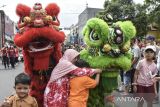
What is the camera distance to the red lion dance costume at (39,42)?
19.3ft

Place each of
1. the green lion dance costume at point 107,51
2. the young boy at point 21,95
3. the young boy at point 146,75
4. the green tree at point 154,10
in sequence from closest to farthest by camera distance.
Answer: the young boy at point 21,95 → the green lion dance costume at point 107,51 → the young boy at point 146,75 → the green tree at point 154,10

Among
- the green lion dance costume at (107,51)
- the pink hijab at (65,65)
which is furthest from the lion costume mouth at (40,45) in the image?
the green lion dance costume at (107,51)

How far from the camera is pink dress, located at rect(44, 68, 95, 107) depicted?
5.57 metres

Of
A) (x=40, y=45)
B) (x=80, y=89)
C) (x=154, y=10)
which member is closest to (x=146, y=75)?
(x=80, y=89)

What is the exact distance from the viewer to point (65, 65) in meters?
5.62

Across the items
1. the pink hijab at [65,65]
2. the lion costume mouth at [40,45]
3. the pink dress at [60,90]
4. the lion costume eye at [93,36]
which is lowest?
the pink dress at [60,90]

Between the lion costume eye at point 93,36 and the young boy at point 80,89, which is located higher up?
the lion costume eye at point 93,36

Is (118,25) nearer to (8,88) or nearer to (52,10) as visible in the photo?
(52,10)

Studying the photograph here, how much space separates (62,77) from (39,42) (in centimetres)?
63

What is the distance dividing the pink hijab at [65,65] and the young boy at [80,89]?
0.45ft

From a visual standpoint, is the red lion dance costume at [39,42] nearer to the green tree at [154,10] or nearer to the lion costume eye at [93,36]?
the lion costume eye at [93,36]

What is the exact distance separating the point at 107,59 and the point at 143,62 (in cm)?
131

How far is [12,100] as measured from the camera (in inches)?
181

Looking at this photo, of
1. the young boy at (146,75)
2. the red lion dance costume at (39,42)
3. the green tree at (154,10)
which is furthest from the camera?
the green tree at (154,10)
